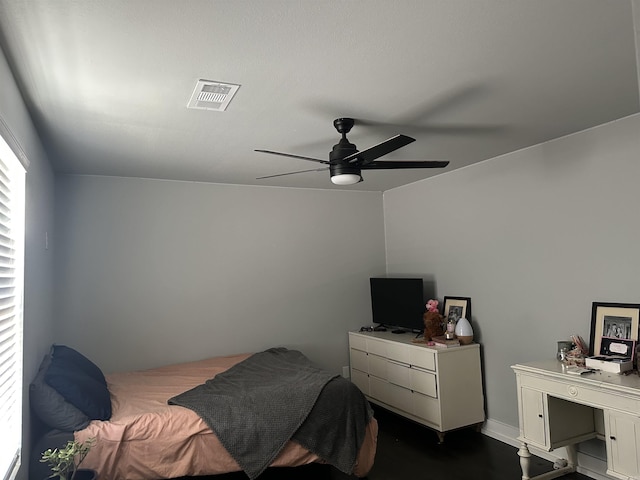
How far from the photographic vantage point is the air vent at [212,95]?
2254 millimetres

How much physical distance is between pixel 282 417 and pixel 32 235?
1936 millimetres

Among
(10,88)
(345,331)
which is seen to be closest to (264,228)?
(345,331)

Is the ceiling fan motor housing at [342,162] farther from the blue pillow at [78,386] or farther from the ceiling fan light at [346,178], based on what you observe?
the blue pillow at [78,386]

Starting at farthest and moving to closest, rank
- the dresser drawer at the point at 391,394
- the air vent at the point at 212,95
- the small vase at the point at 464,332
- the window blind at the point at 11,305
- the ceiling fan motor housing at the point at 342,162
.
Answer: the dresser drawer at the point at 391,394 → the small vase at the point at 464,332 → the ceiling fan motor housing at the point at 342,162 → the air vent at the point at 212,95 → the window blind at the point at 11,305

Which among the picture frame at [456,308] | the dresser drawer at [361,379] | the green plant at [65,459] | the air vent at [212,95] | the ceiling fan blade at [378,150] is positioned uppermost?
the air vent at [212,95]

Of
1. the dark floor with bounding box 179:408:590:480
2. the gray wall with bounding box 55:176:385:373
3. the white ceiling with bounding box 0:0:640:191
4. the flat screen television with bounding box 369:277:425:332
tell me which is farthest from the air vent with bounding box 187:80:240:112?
the flat screen television with bounding box 369:277:425:332

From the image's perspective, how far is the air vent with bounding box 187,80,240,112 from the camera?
225 centimetres

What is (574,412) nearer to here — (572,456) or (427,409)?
(572,456)

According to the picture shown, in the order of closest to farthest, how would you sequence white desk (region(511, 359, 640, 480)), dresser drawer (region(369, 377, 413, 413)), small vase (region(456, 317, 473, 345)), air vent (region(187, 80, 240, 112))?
1. air vent (region(187, 80, 240, 112))
2. white desk (region(511, 359, 640, 480))
3. small vase (region(456, 317, 473, 345))
4. dresser drawer (region(369, 377, 413, 413))

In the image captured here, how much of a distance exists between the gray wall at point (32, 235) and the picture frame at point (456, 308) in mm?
3419

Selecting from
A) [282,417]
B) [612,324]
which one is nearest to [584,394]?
[612,324]

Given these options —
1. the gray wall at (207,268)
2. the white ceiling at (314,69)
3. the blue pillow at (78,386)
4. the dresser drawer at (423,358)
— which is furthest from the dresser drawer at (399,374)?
the blue pillow at (78,386)

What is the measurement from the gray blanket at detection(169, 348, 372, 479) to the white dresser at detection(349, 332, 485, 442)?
91 centimetres

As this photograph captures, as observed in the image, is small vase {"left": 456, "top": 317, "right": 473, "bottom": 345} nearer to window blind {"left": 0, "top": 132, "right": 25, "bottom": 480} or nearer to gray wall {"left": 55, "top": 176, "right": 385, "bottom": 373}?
gray wall {"left": 55, "top": 176, "right": 385, "bottom": 373}
